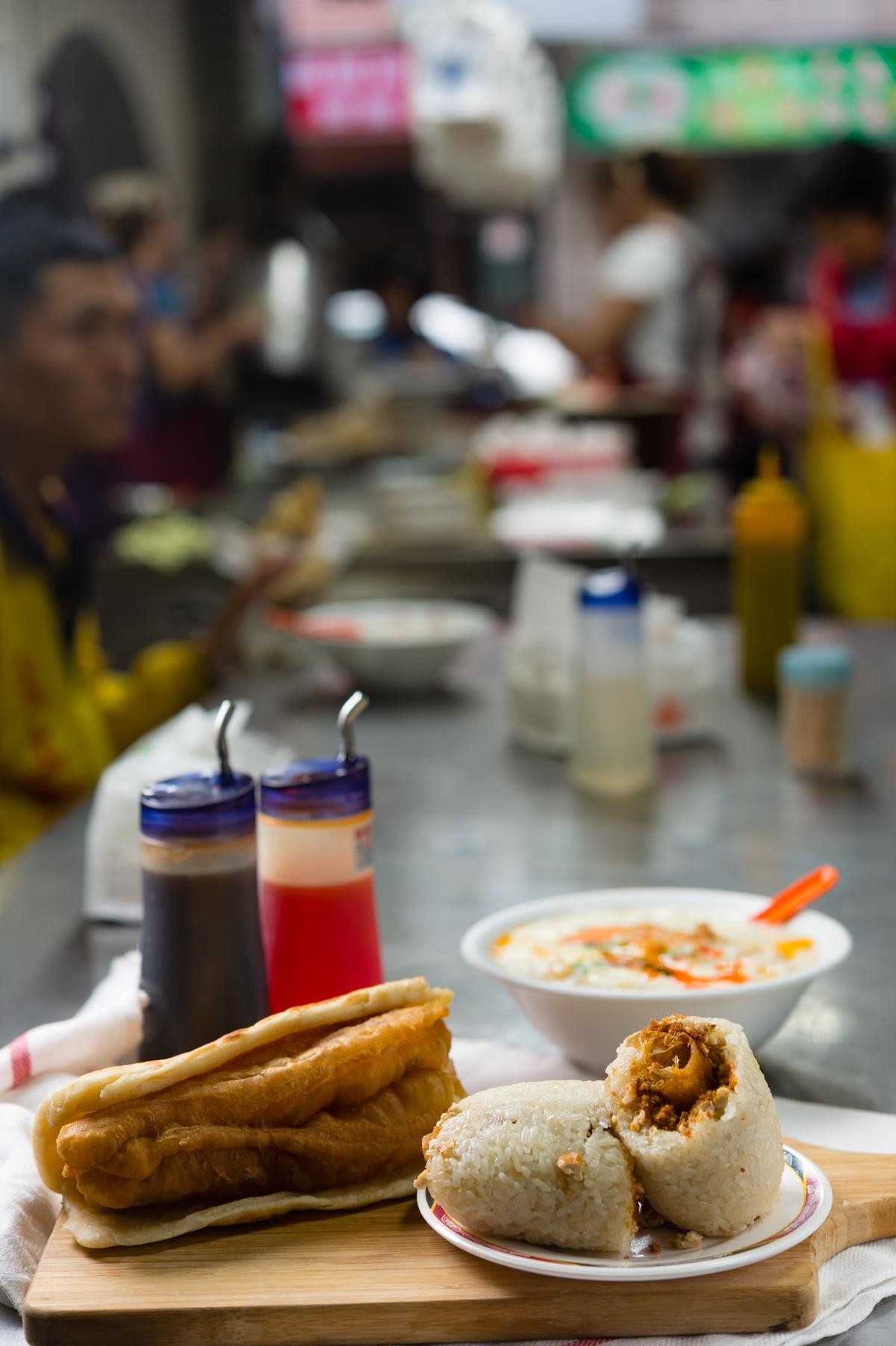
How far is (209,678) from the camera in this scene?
297 centimetres

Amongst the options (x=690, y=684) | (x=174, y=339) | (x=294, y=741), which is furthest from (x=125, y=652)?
(x=174, y=339)

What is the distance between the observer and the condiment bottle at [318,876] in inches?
48.3

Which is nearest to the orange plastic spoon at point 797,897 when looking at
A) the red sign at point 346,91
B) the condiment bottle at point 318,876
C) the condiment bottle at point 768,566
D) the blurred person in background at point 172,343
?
the condiment bottle at point 318,876

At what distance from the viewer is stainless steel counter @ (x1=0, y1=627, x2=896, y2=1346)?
138cm

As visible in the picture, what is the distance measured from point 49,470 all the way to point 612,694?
4.33 ft

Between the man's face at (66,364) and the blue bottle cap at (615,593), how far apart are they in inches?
46.7

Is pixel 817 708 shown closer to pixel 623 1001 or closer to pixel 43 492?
pixel 623 1001

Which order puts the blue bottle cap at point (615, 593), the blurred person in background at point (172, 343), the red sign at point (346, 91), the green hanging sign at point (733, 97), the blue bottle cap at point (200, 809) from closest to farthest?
the blue bottle cap at point (200, 809) < the blue bottle cap at point (615, 593) < the blurred person in background at point (172, 343) < the red sign at point (346, 91) < the green hanging sign at point (733, 97)

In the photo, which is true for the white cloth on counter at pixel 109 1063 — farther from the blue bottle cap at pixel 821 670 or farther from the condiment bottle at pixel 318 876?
the blue bottle cap at pixel 821 670

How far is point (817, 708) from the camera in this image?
219 centimetres

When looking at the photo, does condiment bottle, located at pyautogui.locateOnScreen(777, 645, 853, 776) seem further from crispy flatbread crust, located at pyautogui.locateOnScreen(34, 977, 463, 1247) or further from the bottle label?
crispy flatbread crust, located at pyautogui.locateOnScreen(34, 977, 463, 1247)

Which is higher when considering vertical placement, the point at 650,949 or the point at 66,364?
the point at 66,364

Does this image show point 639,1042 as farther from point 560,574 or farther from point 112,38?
point 112,38

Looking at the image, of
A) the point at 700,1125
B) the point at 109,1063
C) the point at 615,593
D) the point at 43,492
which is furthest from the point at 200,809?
the point at 43,492
